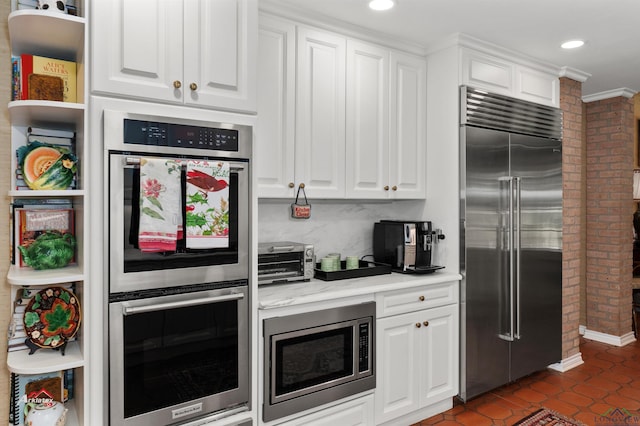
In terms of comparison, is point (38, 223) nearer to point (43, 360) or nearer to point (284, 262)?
Answer: point (43, 360)

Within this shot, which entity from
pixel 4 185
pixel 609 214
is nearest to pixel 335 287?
pixel 4 185

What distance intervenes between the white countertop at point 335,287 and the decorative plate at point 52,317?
2.66 ft

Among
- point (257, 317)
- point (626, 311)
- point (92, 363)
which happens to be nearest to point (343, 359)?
point (257, 317)

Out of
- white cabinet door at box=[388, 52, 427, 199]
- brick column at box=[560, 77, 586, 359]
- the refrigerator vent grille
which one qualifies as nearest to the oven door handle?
white cabinet door at box=[388, 52, 427, 199]

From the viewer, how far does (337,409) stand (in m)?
2.48

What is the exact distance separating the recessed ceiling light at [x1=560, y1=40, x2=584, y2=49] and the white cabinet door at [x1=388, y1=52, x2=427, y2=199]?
1.02 m

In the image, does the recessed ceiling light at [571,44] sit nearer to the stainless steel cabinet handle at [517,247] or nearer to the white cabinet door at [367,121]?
the stainless steel cabinet handle at [517,247]

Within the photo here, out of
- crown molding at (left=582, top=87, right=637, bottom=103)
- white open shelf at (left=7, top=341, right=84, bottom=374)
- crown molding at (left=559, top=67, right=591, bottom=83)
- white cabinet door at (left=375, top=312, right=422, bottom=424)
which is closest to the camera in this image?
white open shelf at (left=7, top=341, right=84, bottom=374)

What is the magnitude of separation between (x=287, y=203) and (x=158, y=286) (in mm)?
1289

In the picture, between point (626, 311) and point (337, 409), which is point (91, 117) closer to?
point (337, 409)

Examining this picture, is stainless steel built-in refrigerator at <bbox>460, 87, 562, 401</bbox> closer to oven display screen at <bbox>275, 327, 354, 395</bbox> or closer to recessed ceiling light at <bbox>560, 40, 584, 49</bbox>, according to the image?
recessed ceiling light at <bbox>560, 40, 584, 49</bbox>

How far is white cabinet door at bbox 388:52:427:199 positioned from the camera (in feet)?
Result: 10.2

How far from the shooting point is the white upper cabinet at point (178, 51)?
1754 mm

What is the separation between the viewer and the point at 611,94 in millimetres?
4488
